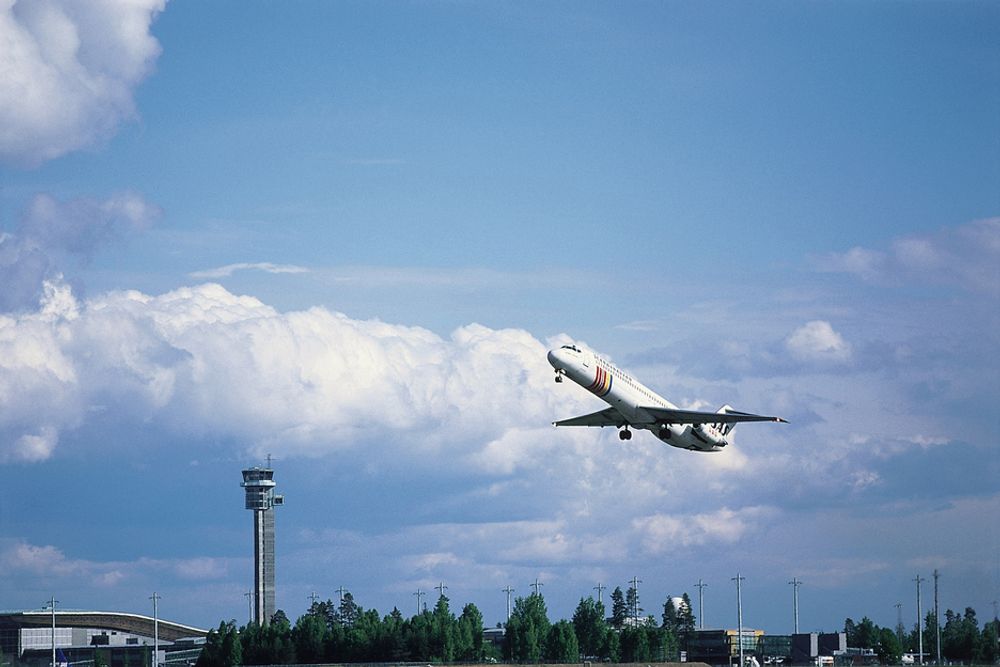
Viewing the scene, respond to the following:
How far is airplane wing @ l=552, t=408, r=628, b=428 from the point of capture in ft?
456

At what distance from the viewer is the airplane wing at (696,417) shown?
13250 centimetres

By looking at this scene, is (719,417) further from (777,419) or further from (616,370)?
(616,370)

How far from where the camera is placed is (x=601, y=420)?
467 feet

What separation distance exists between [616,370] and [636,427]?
13869mm

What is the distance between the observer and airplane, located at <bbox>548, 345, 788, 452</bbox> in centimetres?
11838

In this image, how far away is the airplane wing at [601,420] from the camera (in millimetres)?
139000

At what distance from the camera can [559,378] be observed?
117500mm

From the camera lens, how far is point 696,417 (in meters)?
136

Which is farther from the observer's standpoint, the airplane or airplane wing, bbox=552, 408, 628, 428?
airplane wing, bbox=552, 408, 628, 428

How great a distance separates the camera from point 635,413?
13138 centimetres

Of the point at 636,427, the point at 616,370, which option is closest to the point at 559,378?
the point at 616,370

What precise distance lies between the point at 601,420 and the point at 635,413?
11.3 metres

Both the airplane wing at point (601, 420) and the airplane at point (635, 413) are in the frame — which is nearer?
the airplane at point (635, 413)

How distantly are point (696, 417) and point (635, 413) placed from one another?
808 centimetres
